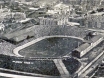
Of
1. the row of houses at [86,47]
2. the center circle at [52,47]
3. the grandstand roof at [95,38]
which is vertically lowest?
the center circle at [52,47]

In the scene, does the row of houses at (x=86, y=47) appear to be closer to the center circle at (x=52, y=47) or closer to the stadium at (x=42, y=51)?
the stadium at (x=42, y=51)

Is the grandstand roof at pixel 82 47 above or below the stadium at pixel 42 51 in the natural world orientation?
above

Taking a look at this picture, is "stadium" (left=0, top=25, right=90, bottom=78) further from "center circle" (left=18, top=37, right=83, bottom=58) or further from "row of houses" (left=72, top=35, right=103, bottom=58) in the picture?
"row of houses" (left=72, top=35, right=103, bottom=58)

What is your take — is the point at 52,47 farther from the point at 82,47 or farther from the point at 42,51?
the point at 82,47

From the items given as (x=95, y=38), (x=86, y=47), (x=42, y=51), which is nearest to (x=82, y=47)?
(x=86, y=47)

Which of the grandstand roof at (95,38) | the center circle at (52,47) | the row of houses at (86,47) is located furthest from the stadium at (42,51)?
the grandstand roof at (95,38)

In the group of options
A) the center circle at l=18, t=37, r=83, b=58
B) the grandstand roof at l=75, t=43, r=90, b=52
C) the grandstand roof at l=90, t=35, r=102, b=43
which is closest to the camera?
the grandstand roof at l=75, t=43, r=90, b=52

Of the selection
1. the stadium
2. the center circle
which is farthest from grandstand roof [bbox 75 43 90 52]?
the center circle
